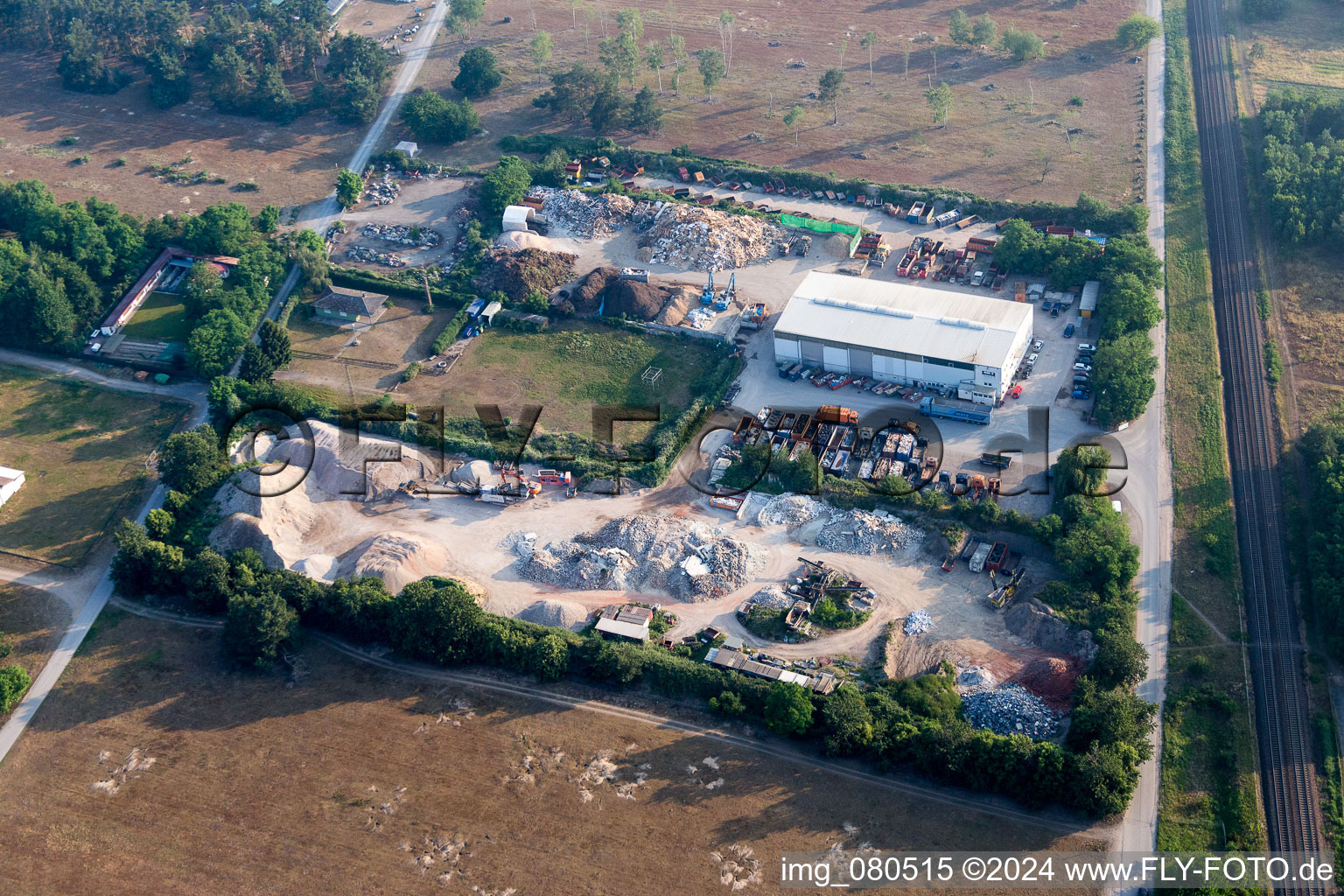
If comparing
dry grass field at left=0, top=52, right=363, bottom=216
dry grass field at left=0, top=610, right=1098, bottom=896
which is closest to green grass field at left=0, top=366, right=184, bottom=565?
dry grass field at left=0, top=610, right=1098, bottom=896

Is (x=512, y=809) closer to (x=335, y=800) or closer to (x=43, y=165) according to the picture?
(x=335, y=800)

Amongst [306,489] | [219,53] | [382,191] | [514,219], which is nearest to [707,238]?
[514,219]

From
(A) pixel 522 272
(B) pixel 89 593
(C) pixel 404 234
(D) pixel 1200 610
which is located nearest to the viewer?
(D) pixel 1200 610

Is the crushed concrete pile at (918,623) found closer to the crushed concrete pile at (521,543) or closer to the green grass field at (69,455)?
the crushed concrete pile at (521,543)

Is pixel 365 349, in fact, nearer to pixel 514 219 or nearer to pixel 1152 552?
pixel 514 219

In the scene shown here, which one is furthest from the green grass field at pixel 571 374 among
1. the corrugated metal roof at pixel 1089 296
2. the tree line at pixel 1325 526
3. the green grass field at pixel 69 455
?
the tree line at pixel 1325 526
